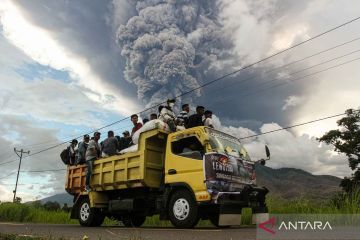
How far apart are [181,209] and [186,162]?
41.3 inches

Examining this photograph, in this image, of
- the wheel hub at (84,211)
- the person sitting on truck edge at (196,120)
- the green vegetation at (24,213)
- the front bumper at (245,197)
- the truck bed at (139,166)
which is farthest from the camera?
the green vegetation at (24,213)

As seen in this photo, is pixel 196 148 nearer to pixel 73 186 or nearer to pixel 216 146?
pixel 216 146

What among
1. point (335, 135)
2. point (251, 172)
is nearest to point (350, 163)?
point (335, 135)

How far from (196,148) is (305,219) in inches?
110

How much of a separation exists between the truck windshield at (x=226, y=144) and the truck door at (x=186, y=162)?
0.99ft

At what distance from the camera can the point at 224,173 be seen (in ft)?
29.3

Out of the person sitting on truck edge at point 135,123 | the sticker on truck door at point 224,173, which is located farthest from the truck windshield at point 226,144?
the person sitting on truck edge at point 135,123

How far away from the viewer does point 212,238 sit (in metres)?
6.06

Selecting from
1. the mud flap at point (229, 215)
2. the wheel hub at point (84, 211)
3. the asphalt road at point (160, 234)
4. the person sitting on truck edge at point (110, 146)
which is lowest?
the asphalt road at point (160, 234)

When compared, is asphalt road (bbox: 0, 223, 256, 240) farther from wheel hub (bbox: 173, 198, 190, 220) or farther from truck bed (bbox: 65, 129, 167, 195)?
truck bed (bbox: 65, 129, 167, 195)

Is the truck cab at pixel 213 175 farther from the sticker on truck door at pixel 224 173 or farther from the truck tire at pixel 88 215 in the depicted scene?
the truck tire at pixel 88 215

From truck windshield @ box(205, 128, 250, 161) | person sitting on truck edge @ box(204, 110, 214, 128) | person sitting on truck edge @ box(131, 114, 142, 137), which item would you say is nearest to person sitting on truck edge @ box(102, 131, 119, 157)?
person sitting on truck edge @ box(131, 114, 142, 137)

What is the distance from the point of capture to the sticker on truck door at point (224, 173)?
28.6ft

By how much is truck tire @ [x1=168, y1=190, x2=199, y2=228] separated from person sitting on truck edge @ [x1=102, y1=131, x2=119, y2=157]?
308 centimetres
